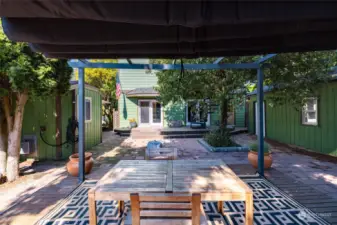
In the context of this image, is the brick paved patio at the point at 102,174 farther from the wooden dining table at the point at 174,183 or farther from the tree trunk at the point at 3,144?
the wooden dining table at the point at 174,183

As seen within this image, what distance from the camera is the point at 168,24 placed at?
1353 mm

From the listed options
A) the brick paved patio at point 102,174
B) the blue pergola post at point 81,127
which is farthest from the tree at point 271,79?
the blue pergola post at point 81,127

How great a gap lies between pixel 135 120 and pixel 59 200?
9356 millimetres

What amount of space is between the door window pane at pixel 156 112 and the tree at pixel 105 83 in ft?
15.2

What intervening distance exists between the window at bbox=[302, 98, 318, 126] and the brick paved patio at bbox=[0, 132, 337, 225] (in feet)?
5.70

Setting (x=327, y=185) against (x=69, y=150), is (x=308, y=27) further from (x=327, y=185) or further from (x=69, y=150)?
(x=69, y=150)

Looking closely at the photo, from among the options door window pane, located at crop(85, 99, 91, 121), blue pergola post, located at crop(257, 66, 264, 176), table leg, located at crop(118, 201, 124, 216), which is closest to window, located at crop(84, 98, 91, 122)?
door window pane, located at crop(85, 99, 91, 121)

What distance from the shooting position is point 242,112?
13820 millimetres

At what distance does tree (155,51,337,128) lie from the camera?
541 centimetres

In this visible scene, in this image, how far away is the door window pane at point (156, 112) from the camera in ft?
41.7

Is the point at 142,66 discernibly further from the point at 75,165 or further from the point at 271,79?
the point at 271,79

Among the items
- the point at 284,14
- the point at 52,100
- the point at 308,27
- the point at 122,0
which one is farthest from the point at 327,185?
the point at 52,100

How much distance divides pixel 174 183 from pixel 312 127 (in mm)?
7158

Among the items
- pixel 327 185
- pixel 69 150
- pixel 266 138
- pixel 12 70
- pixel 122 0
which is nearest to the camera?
pixel 122 0
